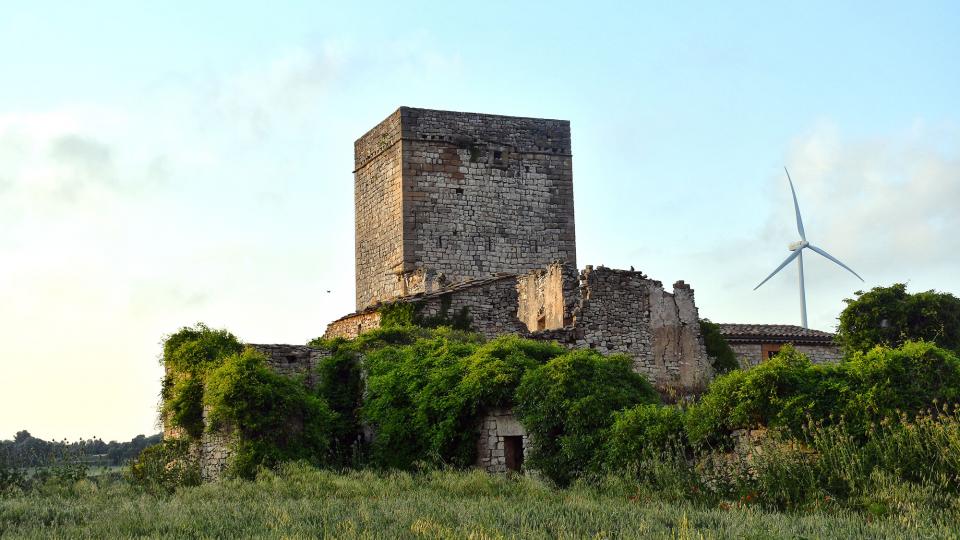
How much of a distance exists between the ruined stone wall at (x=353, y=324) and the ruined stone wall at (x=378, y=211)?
393 cm

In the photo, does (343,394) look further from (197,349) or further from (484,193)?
(484,193)

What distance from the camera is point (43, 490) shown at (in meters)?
17.7

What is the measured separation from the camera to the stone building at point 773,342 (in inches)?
1196

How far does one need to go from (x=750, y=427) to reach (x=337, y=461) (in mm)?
8453

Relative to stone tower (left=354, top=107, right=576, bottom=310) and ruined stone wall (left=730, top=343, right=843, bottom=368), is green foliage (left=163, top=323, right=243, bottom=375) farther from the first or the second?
ruined stone wall (left=730, top=343, right=843, bottom=368)

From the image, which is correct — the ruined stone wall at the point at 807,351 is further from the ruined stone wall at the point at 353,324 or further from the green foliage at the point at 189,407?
the green foliage at the point at 189,407

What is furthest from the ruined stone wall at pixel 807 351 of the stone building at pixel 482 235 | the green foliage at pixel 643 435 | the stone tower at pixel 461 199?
the green foliage at pixel 643 435

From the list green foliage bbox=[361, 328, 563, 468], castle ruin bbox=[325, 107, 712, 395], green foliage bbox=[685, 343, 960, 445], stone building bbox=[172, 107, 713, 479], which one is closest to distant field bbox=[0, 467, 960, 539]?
green foliage bbox=[685, 343, 960, 445]

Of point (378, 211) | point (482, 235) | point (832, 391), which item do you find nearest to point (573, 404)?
point (832, 391)

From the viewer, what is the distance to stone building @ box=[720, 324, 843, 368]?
30.4m

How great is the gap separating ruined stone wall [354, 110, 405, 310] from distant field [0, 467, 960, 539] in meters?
15.9

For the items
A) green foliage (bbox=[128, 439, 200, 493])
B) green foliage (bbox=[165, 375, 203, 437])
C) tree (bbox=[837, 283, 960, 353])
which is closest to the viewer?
green foliage (bbox=[128, 439, 200, 493])

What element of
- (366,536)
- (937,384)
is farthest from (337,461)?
(937,384)

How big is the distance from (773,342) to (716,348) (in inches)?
208
